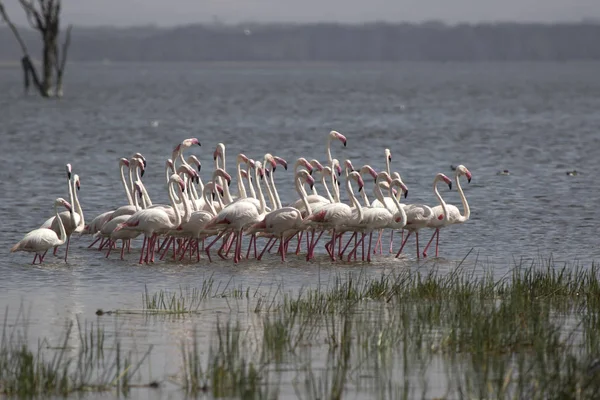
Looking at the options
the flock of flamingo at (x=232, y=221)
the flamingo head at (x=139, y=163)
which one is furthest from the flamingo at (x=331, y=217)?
the flamingo head at (x=139, y=163)

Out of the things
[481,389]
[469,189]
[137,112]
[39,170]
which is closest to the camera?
[481,389]

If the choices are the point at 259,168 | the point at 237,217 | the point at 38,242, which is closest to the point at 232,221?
the point at 237,217

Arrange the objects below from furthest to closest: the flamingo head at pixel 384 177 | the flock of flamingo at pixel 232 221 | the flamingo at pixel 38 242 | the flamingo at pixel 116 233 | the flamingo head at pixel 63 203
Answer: the flamingo head at pixel 384 177, the flamingo head at pixel 63 203, the flamingo at pixel 116 233, the flock of flamingo at pixel 232 221, the flamingo at pixel 38 242

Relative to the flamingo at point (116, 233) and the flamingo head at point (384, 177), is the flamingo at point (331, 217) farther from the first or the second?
the flamingo at point (116, 233)

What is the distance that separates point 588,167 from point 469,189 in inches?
238

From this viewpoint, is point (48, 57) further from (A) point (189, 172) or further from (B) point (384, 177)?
(A) point (189, 172)

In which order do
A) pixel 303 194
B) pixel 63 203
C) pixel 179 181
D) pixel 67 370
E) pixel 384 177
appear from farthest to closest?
pixel 384 177, pixel 303 194, pixel 63 203, pixel 179 181, pixel 67 370

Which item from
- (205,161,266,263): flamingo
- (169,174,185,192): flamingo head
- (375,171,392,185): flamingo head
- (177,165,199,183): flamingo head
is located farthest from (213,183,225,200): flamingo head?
(375,171,392,185): flamingo head

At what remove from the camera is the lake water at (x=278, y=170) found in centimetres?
1323

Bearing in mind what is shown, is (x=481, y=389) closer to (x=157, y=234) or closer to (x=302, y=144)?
(x=157, y=234)

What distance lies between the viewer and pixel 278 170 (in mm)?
26562

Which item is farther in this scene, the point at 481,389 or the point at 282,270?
the point at 282,270

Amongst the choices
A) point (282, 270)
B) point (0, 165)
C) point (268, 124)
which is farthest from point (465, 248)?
point (268, 124)

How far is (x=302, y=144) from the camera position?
38.5 metres
